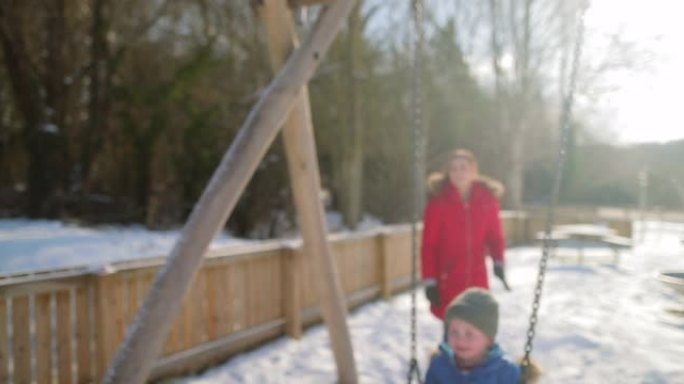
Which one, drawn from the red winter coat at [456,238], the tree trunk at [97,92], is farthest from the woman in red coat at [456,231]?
the tree trunk at [97,92]

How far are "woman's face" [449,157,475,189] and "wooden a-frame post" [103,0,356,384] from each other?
106cm

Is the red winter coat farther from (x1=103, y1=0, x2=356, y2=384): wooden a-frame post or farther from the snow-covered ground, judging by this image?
(x1=103, y1=0, x2=356, y2=384): wooden a-frame post

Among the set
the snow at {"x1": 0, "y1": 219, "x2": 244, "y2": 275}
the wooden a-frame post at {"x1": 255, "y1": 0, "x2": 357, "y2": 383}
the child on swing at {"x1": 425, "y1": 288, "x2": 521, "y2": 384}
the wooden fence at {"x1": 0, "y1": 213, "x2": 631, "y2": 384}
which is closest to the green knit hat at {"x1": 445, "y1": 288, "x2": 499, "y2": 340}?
the child on swing at {"x1": 425, "y1": 288, "x2": 521, "y2": 384}

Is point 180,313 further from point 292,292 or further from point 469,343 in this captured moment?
point 469,343

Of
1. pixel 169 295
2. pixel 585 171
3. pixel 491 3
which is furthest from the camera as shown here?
pixel 585 171

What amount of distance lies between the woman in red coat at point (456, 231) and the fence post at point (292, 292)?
2014 millimetres

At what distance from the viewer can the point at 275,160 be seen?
11.9m

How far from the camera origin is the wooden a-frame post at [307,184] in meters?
3.36

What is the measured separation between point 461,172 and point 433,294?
75cm

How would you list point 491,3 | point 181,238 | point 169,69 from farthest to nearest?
point 491,3
point 169,69
point 181,238

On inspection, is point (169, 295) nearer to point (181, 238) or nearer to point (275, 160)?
point (181, 238)

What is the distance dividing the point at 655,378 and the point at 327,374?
7.97ft

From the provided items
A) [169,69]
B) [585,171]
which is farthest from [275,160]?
[585,171]

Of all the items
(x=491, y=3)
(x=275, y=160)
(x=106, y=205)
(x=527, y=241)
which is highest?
(x=491, y=3)
